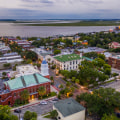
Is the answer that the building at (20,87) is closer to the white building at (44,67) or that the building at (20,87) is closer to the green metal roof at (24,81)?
the green metal roof at (24,81)

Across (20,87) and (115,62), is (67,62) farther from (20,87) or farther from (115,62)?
(20,87)

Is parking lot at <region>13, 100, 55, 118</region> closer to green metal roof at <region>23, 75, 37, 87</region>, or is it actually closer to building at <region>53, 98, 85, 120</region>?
building at <region>53, 98, 85, 120</region>

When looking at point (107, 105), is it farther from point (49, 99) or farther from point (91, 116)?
point (49, 99)

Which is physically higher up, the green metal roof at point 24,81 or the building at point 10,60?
the green metal roof at point 24,81

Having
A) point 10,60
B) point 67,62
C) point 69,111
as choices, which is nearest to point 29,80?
point 69,111

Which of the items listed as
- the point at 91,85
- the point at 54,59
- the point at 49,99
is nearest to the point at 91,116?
the point at 49,99

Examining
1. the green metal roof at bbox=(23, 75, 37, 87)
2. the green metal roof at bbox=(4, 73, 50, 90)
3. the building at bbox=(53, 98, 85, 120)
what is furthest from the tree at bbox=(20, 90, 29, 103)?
the building at bbox=(53, 98, 85, 120)

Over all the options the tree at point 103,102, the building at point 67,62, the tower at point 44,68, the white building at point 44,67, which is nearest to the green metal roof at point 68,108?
the tree at point 103,102
